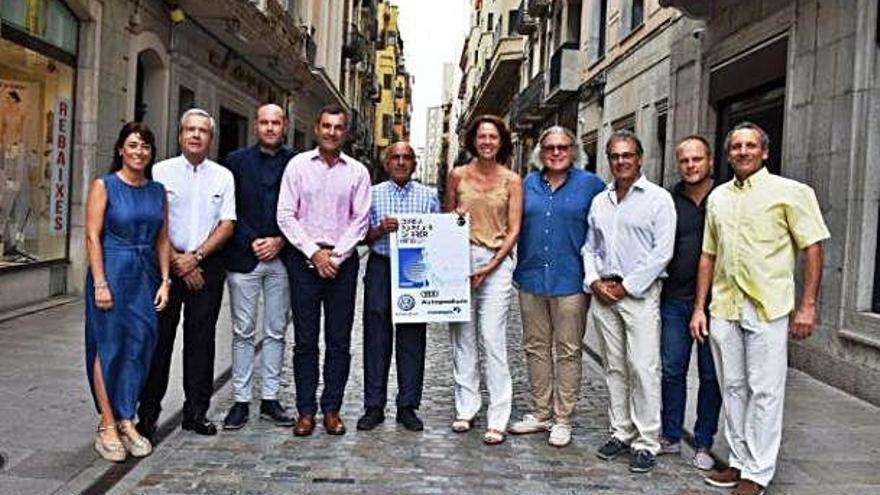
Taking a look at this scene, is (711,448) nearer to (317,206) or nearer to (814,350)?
(317,206)

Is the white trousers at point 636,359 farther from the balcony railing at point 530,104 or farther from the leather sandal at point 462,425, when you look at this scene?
the balcony railing at point 530,104

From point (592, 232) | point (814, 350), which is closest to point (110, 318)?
point (592, 232)

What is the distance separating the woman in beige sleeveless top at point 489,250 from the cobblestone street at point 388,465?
36 centimetres

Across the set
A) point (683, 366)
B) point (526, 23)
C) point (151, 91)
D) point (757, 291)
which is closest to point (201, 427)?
point (683, 366)

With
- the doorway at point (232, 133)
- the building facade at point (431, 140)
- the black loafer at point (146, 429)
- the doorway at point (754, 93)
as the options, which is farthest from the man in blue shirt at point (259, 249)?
the building facade at point (431, 140)

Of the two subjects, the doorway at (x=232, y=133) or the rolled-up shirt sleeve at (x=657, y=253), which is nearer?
the rolled-up shirt sleeve at (x=657, y=253)

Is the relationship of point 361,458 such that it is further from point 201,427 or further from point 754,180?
point 754,180

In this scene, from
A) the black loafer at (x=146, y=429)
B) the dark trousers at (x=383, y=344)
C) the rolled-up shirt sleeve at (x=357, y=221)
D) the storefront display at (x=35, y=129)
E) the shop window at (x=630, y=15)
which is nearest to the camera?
the black loafer at (x=146, y=429)

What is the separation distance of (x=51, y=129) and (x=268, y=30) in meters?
7.18

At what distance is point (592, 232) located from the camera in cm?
567

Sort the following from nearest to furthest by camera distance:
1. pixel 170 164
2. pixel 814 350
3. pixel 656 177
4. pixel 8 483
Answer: pixel 8 483 < pixel 170 164 < pixel 814 350 < pixel 656 177

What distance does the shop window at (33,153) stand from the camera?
1057 centimetres

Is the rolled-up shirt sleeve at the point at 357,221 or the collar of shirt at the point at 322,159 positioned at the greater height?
the collar of shirt at the point at 322,159

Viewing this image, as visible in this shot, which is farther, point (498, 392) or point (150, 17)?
point (150, 17)
